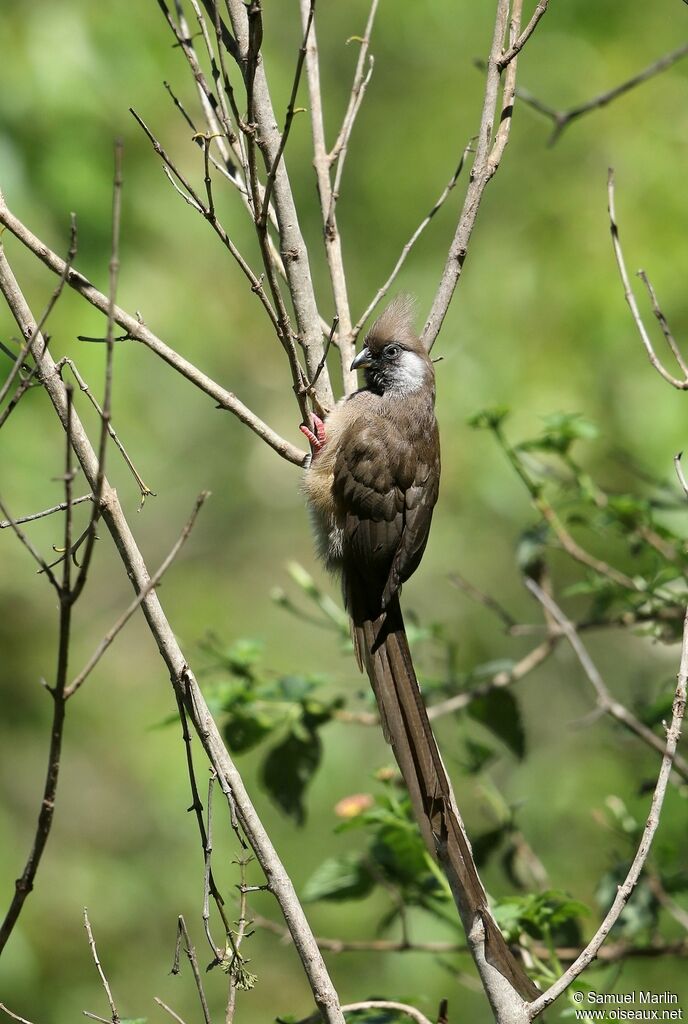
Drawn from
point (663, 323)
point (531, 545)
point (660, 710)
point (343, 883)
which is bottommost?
point (343, 883)

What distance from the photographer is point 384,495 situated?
306 centimetres

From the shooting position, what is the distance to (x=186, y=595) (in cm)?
616

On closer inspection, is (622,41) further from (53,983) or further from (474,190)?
(53,983)

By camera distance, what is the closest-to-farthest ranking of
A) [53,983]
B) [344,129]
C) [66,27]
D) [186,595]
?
[344,129]
[66,27]
[53,983]
[186,595]

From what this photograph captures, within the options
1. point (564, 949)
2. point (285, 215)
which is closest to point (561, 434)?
point (285, 215)

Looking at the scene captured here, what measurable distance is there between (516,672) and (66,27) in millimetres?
3248

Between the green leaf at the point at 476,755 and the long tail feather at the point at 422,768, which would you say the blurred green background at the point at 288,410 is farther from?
the long tail feather at the point at 422,768

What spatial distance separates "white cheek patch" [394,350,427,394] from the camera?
325 cm

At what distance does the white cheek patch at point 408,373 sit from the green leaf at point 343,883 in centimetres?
141

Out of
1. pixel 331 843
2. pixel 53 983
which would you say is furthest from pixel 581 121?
pixel 53 983

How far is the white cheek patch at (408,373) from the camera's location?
10.7ft

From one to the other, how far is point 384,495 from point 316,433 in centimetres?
34

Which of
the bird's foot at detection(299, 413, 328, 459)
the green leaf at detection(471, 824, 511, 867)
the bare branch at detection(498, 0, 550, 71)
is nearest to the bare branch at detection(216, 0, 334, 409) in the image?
the bird's foot at detection(299, 413, 328, 459)

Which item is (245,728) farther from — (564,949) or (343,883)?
(564,949)
